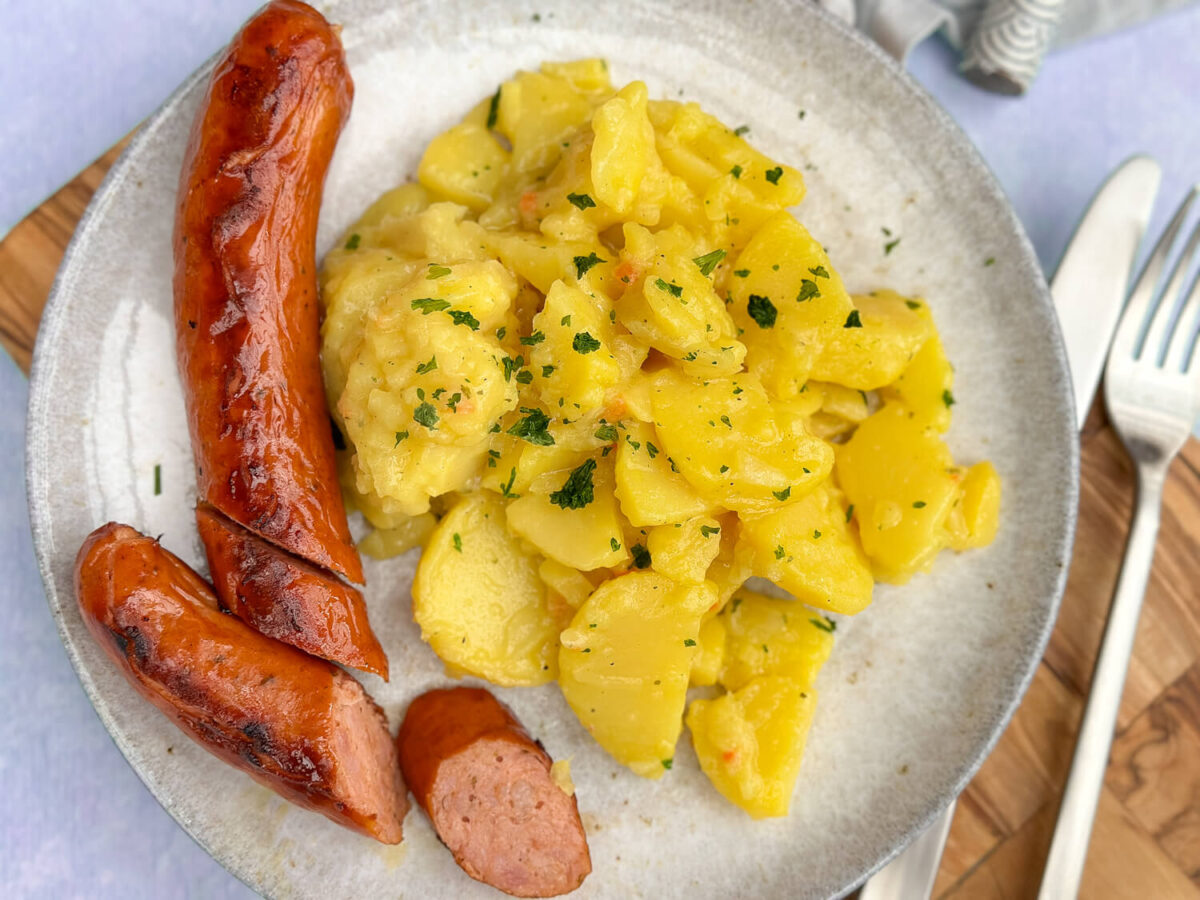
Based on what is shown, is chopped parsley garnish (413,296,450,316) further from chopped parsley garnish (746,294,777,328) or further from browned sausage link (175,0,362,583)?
chopped parsley garnish (746,294,777,328)

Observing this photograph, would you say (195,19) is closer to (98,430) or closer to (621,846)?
(98,430)

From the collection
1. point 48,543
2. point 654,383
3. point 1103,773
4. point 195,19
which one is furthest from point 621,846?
point 195,19

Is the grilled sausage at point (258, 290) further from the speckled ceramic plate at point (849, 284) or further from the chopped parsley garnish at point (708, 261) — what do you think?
the chopped parsley garnish at point (708, 261)

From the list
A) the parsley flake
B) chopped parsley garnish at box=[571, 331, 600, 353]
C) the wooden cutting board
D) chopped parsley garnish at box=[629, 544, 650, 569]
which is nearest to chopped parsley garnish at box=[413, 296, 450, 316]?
chopped parsley garnish at box=[571, 331, 600, 353]

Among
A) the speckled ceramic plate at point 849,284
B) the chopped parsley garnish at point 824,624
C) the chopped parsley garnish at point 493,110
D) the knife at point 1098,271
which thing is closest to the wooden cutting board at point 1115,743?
the knife at point 1098,271

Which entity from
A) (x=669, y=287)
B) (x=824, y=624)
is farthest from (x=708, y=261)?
(x=824, y=624)

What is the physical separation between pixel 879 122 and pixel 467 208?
3.60ft

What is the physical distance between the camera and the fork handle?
7.71 ft

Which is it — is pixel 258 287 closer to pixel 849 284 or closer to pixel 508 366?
pixel 508 366

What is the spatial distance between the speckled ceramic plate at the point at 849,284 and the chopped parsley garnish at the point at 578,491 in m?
0.54

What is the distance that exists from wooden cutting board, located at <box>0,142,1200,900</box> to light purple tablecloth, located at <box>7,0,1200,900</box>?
0.38m

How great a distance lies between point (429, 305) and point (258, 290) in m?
0.36

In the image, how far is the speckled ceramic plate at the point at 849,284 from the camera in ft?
6.93

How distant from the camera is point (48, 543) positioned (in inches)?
80.6
